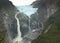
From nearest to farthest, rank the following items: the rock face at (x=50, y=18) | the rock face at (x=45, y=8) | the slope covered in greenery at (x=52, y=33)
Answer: the slope covered in greenery at (x=52, y=33) → the rock face at (x=50, y=18) → the rock face at (x=45, y=8)

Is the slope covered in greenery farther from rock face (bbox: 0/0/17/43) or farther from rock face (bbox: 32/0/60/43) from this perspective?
rock face (bbox: 0/0/17/43)

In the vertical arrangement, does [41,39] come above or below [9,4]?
below

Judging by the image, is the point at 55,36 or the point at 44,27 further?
the point at 44,27

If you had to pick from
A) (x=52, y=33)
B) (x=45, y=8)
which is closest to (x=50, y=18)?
(x=45, y=8)

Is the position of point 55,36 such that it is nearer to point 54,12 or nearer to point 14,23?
point 54,12

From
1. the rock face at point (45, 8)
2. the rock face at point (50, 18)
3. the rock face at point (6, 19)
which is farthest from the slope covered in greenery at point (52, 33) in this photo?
the rock face at point (6, 19)

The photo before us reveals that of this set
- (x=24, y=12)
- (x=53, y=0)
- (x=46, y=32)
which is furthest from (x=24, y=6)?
(x=46, y=32)

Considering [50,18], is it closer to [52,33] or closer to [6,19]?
[52,33]

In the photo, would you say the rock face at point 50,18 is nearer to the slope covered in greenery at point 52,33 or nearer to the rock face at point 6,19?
the slope covered in greenery at point 52,33

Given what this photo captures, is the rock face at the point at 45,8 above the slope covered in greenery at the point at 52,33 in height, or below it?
above
